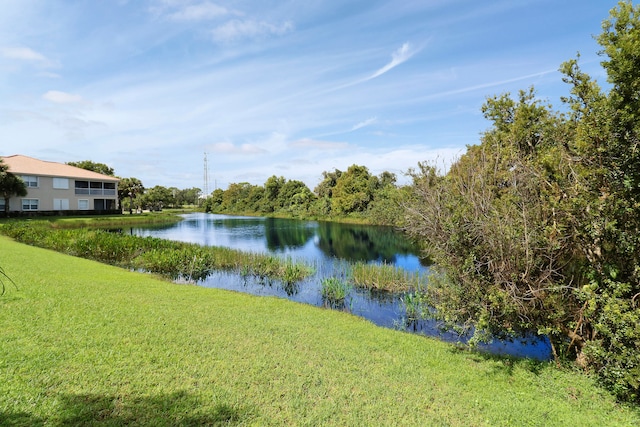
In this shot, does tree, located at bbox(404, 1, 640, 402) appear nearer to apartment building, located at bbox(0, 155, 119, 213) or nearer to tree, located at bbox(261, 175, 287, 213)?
apartment building, located at bbox(0, 155, 119, 213)

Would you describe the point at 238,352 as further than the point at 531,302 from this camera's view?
No

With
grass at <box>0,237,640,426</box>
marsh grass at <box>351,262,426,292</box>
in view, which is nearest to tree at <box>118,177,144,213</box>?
marsh grass at <box>351,262,426,292</box>

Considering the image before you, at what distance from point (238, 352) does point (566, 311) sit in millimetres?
5145

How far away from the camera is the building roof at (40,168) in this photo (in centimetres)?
3541

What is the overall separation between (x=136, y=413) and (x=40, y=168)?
45515mm

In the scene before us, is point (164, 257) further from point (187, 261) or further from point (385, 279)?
point (385, 279)

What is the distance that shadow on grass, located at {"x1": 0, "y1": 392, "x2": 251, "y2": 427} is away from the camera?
3.25 m

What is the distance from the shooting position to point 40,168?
37688mm

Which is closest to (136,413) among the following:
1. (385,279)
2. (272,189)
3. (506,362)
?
(506,362)

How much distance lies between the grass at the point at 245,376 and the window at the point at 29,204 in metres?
36.2

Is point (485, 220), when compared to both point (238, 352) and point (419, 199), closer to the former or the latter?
point (419, 199)

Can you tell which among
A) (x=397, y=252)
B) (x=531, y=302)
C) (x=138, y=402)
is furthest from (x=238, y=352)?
(x=397, y=252)

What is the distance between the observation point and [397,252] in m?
23.9

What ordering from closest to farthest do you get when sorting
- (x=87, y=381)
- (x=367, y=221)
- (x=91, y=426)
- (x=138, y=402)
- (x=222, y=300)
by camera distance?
(x=91, y=426) → (x=138, y=402) → (x=87, y=381) → (x=222, y=300) → (x=367, y=221)
